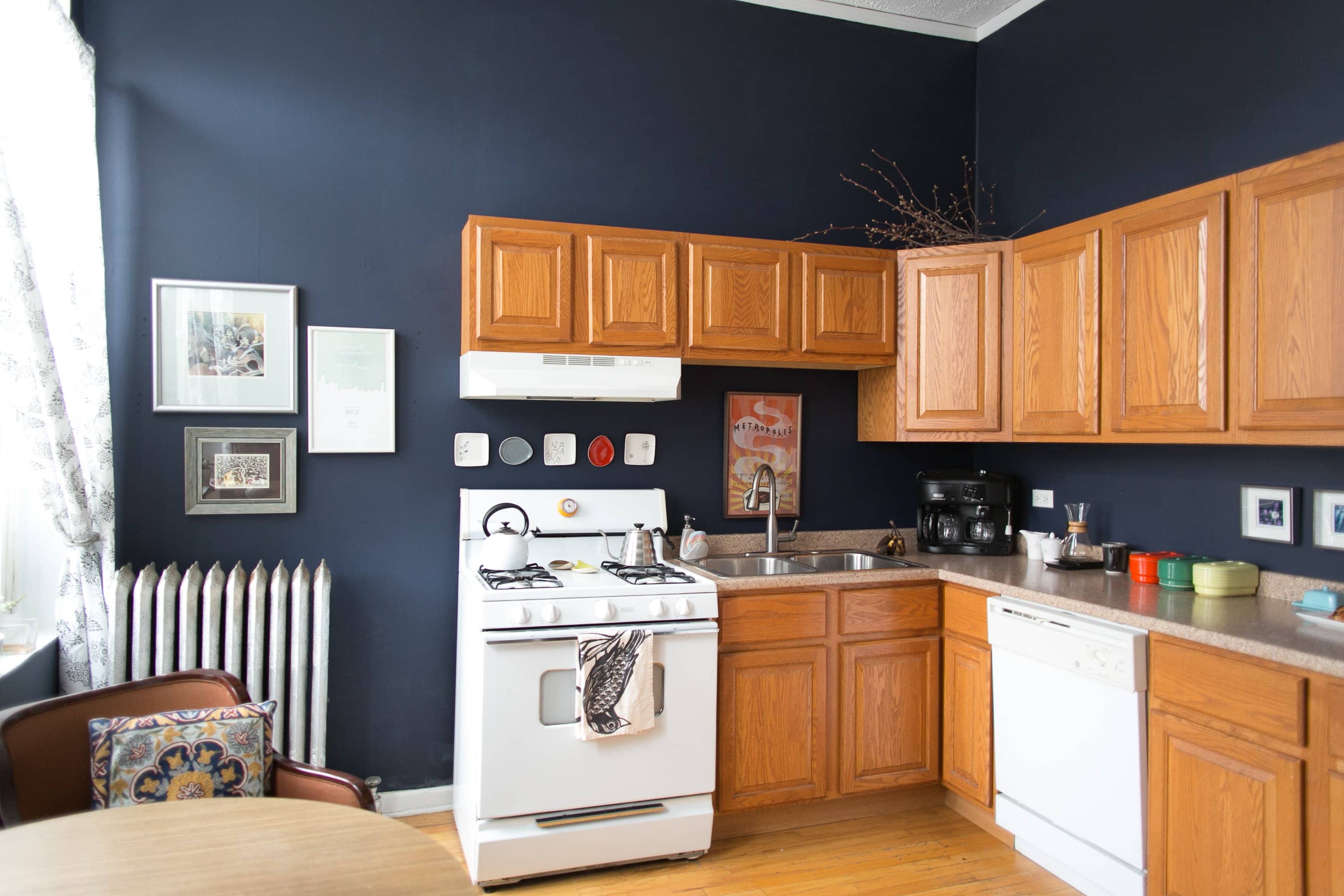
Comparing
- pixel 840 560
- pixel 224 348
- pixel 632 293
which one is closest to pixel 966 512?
pixel 840 560

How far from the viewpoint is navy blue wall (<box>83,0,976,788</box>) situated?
2869 mm

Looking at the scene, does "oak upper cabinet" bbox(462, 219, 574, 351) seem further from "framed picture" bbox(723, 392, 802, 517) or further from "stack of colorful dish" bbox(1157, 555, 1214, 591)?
"stack of colorful dish" bbox(1157, 555, 1214, 591)

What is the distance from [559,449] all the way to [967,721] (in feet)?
5.78

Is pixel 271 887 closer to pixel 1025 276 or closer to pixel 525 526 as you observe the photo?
pixel 525 526

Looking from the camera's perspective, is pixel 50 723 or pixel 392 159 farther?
pixel 392 159

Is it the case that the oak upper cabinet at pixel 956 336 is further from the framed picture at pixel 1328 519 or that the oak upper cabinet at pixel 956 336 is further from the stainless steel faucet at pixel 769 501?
the framed picture at pixel 1328 519

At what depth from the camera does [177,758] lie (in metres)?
1.84

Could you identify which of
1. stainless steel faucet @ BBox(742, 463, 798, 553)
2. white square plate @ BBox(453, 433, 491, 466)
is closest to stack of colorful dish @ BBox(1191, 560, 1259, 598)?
stainless steel faucet @ BBox(742, 463, 798, 553)

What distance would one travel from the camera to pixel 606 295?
3.01m

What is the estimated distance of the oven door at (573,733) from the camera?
255cm

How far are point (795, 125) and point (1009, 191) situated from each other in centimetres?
98

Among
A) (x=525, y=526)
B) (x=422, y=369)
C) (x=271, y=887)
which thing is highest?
(x=422, y=369)

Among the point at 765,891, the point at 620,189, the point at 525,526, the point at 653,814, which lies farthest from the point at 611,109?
the point at 765,891

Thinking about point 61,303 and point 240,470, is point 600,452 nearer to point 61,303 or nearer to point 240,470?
point 240,470
